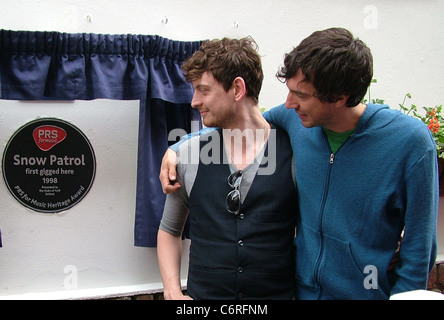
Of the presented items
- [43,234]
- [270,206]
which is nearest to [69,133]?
[43,234]

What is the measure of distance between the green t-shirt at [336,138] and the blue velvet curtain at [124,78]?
3.04ft

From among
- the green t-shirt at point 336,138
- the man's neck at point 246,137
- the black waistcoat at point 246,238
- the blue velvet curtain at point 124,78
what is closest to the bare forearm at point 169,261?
the black waistcoat at point 246,238

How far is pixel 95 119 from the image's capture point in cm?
224

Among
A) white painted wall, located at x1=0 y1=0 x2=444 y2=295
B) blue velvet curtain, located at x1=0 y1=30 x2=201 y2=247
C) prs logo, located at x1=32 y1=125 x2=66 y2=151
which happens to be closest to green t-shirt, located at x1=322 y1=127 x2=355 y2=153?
blue velvet curtain, located at x1=0 y1=30 x2=201 y2=247

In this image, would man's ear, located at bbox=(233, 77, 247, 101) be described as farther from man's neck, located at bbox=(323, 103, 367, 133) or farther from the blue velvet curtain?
the blue velvet curtain

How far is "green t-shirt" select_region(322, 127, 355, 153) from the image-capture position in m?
1.37

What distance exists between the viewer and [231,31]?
2383 mm

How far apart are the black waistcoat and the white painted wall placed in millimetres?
959

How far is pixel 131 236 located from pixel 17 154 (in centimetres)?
76

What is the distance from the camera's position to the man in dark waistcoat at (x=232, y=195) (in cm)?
143

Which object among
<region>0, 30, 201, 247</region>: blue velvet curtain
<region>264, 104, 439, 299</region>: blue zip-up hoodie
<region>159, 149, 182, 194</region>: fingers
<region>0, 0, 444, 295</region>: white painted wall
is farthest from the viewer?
<region>0, 0, 444, 295</region>: white painted wall

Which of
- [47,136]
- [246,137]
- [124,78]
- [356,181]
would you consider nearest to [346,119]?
[356,181]

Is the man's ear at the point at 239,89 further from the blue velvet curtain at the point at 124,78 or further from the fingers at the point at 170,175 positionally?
the blue velvet curtain at the point at 124,78

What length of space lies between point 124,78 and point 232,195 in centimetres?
100
